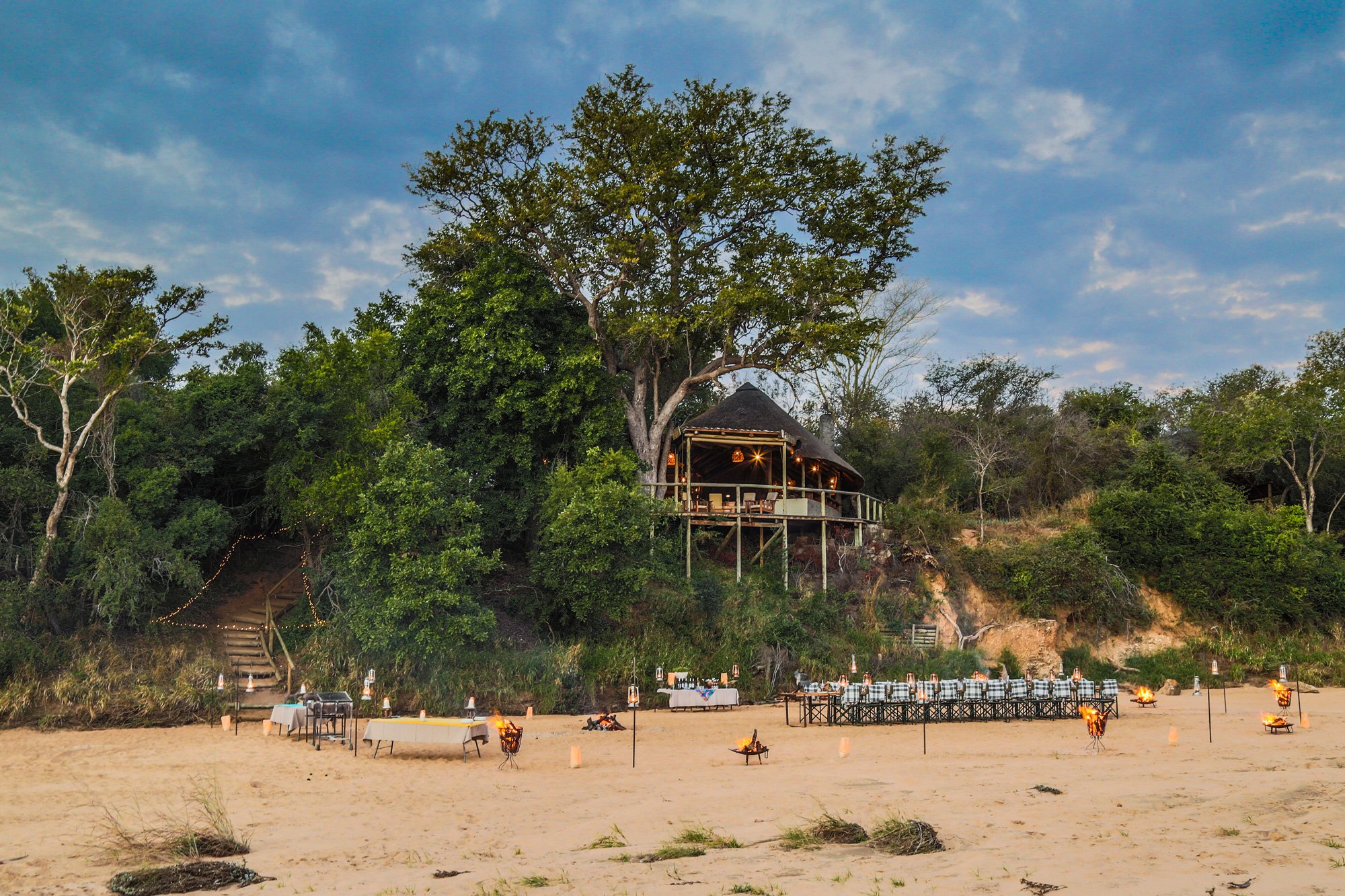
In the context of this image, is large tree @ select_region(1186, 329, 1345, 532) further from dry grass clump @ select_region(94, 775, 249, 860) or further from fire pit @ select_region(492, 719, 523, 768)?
dry grass clump @ select_region(94, 775, 249, 860)

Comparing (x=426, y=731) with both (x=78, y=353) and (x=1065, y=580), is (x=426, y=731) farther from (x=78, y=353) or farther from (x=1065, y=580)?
(x=1065, y=580)

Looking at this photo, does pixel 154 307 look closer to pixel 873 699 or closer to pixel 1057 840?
pixel 873 699

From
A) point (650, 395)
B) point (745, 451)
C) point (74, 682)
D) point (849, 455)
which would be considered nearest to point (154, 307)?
point (74, 682)

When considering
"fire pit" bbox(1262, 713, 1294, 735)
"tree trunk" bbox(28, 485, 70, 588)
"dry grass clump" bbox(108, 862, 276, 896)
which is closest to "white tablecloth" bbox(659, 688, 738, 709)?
"fire pit" bbox(1262, 713, 1294, 735)

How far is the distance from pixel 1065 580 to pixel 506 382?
16.5 metres

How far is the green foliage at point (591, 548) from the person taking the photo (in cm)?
1969

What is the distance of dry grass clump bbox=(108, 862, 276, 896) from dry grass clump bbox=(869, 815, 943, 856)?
5465 millimetres

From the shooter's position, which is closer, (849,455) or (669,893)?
(669,893)

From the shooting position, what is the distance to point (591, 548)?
19797 mm

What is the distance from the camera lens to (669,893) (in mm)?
6820

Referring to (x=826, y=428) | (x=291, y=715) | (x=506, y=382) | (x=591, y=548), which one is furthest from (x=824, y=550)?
(x=291, y=715)

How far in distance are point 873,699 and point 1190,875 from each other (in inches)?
422

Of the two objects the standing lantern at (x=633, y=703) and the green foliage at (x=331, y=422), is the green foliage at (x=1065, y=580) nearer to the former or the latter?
the standing lantern at (x=633, y=703)

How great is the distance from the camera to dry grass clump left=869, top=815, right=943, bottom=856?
7902mm
